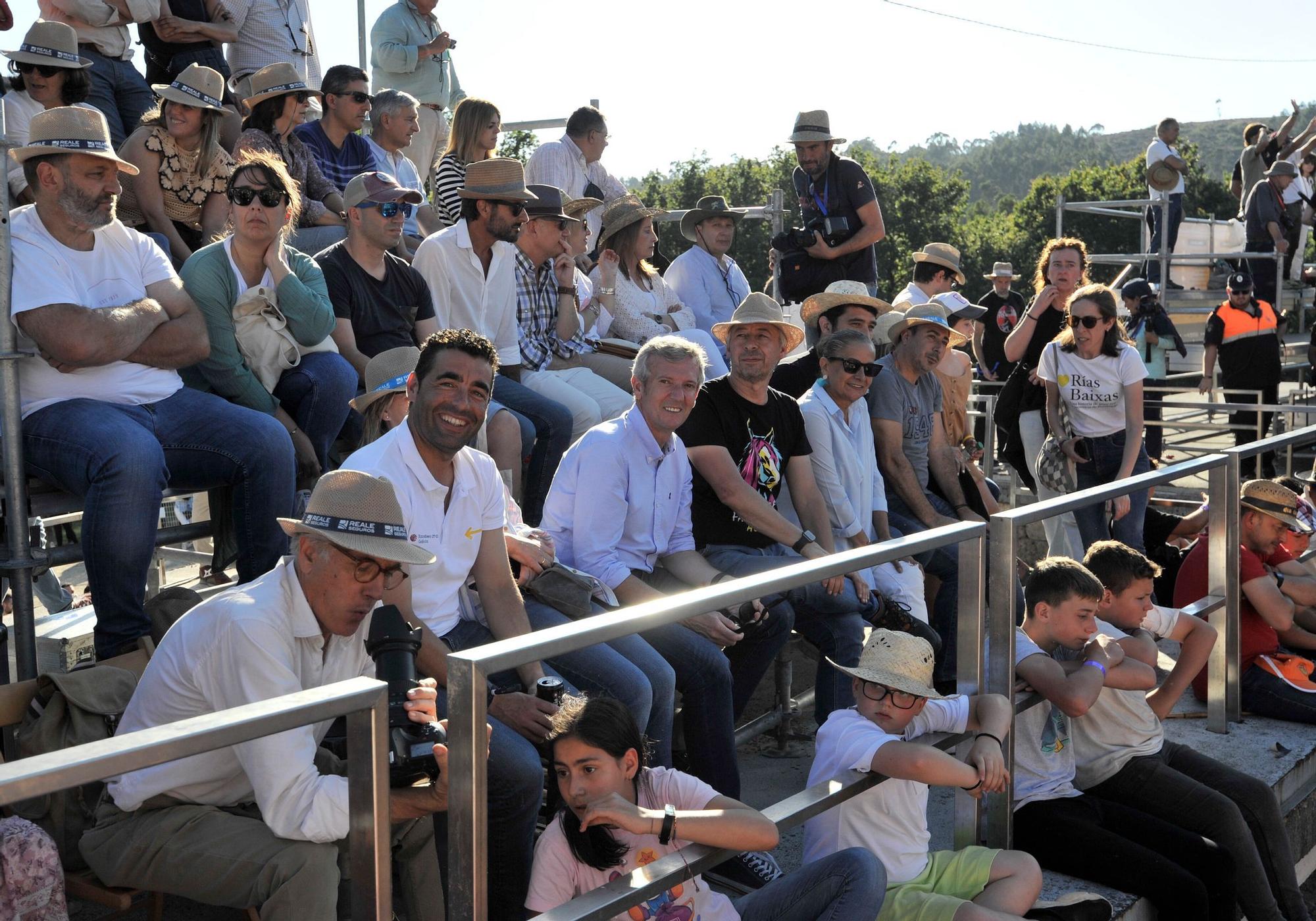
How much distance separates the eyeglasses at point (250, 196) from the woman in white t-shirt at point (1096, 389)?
434cm

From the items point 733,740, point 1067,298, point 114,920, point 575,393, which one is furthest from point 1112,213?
point 114,920

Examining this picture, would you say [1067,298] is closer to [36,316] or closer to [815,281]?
[815,281]

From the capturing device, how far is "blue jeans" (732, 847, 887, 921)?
3.18m

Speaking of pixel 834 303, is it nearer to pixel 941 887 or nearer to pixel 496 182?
pixel 496 182

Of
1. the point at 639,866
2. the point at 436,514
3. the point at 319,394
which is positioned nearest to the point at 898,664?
the point at 639,866

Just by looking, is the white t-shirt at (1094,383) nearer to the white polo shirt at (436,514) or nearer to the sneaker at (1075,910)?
the sneaker at (1075,910)

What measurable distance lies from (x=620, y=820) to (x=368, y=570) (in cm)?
82

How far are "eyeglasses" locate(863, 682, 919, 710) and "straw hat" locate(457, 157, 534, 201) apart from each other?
Result: 3144 millimetres

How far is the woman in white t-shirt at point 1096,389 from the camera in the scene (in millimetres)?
7133

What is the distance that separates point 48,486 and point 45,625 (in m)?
1.66

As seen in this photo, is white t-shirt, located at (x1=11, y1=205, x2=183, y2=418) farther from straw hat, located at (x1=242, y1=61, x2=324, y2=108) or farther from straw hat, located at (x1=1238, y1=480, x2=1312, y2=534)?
straw hat, located at (x1=1238, y1=480, x2=1312, y2=534)

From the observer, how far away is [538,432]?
19.1 ft

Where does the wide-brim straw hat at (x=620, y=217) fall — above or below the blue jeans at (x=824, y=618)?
above

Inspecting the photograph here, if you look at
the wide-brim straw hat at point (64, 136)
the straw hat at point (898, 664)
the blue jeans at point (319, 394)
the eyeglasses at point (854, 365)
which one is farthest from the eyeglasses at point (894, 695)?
the wide-brim straw hat at point (64, 136)
